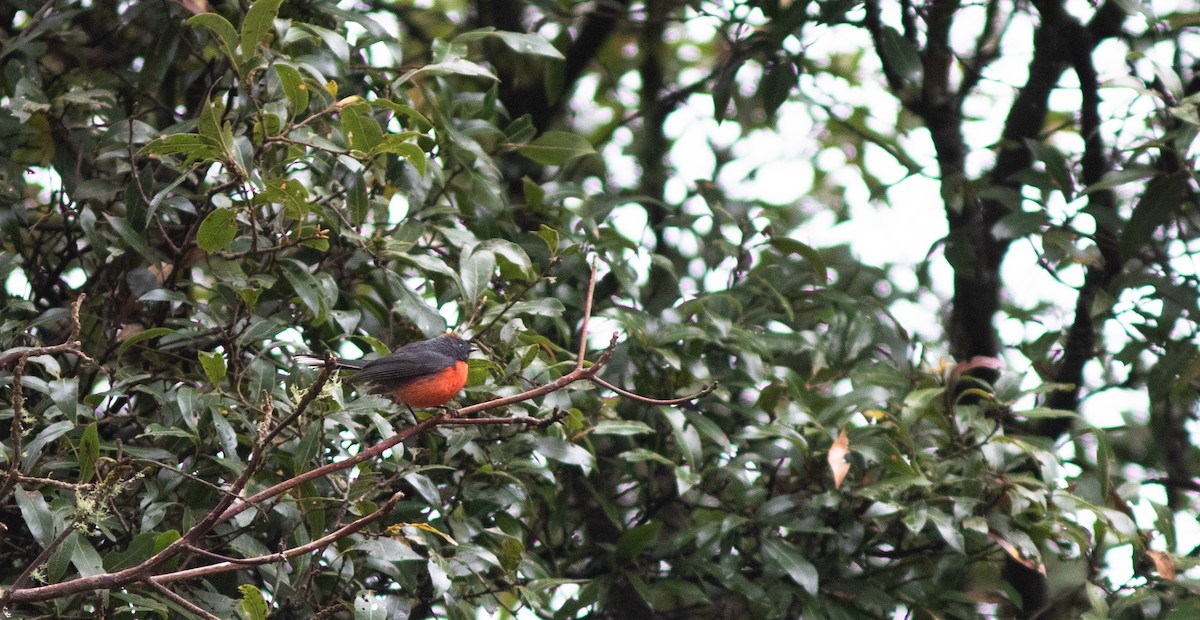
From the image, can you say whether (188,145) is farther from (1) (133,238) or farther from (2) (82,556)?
(2) (82,556)

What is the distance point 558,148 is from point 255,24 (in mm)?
1269

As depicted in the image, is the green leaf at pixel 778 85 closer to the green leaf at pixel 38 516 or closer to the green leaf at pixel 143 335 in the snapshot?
the green leaf at pixel 143 335

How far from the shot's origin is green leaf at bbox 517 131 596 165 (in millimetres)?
3934

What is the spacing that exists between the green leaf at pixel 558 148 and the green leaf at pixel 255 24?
1197 mm

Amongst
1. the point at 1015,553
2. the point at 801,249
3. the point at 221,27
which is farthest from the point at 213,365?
the point at 1015,553

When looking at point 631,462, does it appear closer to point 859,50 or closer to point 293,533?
point 293,533

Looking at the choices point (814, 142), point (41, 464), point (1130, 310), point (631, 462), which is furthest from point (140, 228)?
point (814, 142)

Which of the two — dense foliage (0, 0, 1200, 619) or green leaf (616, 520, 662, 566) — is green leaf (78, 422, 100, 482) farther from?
green leaf (616, 520, 662, 566)

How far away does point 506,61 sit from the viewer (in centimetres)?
538

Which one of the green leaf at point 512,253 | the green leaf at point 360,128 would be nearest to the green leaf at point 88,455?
the green leaf at point 360,128

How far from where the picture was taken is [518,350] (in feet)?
10.5

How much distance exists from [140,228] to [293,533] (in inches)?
36.2

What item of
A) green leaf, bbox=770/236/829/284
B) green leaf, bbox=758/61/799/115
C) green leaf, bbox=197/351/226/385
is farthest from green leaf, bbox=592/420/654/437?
green leaf, bbox=758/61/799/115

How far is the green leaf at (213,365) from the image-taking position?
2828mm
